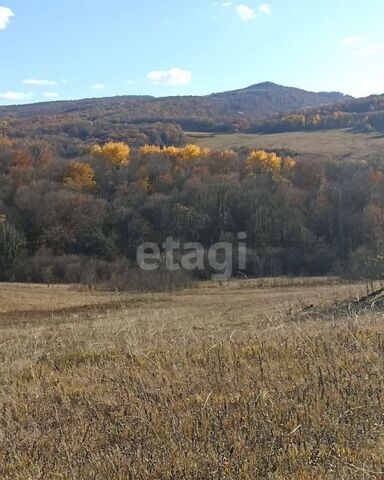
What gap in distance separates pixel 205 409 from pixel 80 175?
222 ft

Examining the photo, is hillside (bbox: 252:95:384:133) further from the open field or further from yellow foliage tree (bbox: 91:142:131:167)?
yellow foliage tree (bbox: 91:142:131:167)

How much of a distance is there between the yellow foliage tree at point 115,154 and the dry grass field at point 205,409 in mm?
73345

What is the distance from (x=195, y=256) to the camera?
175ft

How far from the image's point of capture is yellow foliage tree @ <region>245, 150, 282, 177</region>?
7468 cm

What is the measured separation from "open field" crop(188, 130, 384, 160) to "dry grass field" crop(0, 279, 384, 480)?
84538mm

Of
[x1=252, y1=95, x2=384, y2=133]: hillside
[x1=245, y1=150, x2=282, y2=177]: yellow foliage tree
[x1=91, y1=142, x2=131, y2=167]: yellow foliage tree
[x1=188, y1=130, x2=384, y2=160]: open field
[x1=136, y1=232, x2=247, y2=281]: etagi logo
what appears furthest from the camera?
[x1=252, y1=95, x2=384, y2=133]: hillside

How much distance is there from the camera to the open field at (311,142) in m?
96.0

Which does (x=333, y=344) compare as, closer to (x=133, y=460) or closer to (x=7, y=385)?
A: (x=133, y=460)

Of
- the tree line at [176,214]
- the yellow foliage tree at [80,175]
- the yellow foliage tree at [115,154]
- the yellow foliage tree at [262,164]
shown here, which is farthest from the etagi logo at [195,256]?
the yellow foliage tree at [115,154]

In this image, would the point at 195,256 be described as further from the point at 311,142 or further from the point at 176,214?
the point at 311,142

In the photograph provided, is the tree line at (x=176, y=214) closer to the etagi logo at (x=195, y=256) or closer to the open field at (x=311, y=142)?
the etagi logo at (x=195, y=256)

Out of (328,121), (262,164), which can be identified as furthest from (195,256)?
(328,121)

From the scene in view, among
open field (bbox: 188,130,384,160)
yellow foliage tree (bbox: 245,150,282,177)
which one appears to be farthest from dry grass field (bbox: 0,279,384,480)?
open field (bbox: 188,130,384,160)

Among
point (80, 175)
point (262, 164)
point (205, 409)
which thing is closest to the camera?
point (205, 409)
